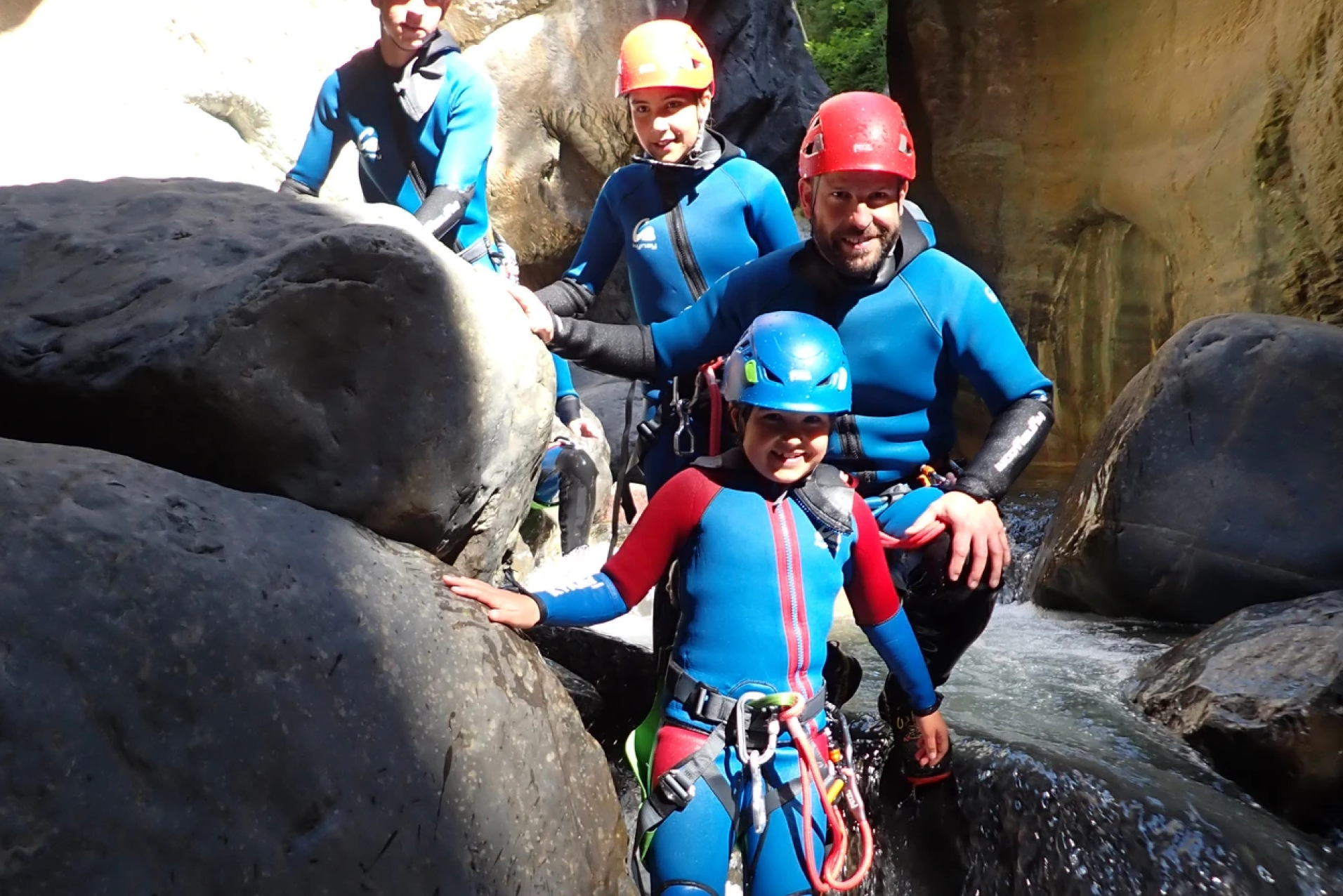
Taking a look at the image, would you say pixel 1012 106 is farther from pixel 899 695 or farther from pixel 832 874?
pixel 832 874

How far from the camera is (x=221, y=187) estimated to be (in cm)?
267

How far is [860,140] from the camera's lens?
105 inches

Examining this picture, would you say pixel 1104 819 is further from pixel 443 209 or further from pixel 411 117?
pixel 411 117

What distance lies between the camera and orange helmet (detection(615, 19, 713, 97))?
3.55 m

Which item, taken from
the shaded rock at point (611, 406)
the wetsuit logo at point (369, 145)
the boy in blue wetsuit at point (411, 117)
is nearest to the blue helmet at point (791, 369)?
the boy in blue wetsuit at point (411, 117)

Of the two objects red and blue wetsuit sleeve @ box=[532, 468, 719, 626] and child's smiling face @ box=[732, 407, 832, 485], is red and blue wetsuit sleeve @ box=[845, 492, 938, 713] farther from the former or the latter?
red and blue wetsuit sleeve @ box=[532, 468, 719, 626]

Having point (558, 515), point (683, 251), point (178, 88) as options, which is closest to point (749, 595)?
point (683, 251)

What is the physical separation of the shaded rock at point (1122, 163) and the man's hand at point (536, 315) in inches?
175

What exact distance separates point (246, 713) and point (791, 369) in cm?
123

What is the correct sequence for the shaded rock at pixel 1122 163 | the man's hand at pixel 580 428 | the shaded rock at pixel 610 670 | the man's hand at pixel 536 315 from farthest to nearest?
the shaded rock at pixel 1122 163 → the man's hand at pixel 580 428 → the shaded rock at pixel 610 670 → the man's hand at pixel 536 315

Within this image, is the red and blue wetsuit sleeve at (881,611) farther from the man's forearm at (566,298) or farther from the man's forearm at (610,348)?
the man's forearm at (566,298)

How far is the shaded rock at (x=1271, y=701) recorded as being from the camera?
3.07 meters

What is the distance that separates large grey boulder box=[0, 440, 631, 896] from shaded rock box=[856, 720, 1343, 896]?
1121mm

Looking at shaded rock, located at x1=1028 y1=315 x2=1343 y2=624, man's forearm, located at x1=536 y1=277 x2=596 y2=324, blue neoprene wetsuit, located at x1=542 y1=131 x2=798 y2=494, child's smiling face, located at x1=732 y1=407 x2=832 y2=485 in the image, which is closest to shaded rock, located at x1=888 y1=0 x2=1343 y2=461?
shaded rock, located at x1=1028 y1=315 x2=1343 y2=624
